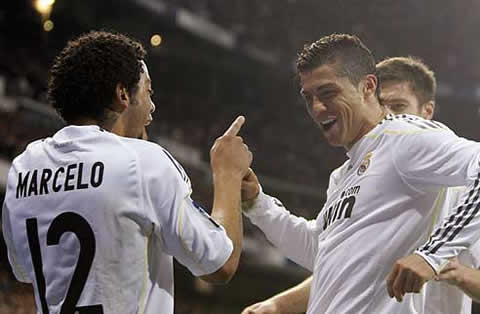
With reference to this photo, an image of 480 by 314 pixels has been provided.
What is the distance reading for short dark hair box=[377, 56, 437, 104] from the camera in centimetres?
356

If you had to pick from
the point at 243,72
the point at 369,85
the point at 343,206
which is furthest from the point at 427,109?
the point at 243,72

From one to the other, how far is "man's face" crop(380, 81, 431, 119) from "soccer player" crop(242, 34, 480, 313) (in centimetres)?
36

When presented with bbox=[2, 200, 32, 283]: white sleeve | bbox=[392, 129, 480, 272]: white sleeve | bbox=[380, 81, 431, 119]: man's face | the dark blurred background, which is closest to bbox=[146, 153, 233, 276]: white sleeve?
bbox=[2, 200, 32, 283]: white sleeve

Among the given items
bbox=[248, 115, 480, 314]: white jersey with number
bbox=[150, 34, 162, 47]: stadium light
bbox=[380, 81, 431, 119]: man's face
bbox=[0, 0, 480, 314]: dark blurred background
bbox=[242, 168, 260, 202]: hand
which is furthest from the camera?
bbox=[150, 34, 162, 47]: stadium light

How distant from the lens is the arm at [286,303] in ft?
10.7

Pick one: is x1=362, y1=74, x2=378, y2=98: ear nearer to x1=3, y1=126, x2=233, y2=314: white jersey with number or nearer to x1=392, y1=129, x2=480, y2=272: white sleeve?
x1=392, y1=129, x2=480, y2=272: white sleeve

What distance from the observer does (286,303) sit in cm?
337

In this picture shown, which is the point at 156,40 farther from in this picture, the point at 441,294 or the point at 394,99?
the point at 441,294

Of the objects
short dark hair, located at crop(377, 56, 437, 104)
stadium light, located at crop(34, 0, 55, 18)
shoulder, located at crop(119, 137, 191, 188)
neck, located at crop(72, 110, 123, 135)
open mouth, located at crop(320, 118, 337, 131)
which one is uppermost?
stadium light, located at crop(34, 0, 55, 18)

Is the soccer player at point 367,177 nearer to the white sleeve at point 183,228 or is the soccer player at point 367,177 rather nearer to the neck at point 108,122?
the white sleeve at point 183,228

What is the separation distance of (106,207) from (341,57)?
1.42 meters

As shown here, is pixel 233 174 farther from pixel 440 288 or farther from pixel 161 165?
pixel 440 288

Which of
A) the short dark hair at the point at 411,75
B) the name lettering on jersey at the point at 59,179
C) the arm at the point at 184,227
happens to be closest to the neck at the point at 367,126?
the short dark hair at the point at 411,75

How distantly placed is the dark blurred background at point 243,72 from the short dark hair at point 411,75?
32.6 feet
